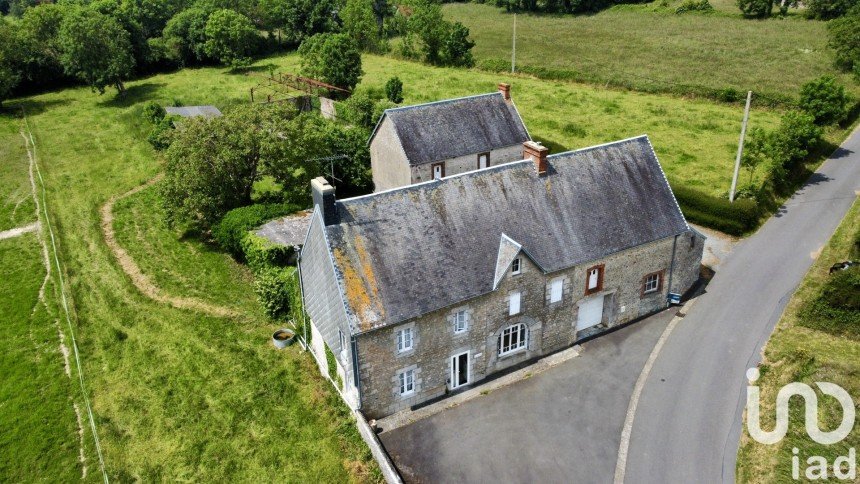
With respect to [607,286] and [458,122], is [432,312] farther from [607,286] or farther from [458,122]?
[458,122]

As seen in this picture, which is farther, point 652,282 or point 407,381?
point 652,282

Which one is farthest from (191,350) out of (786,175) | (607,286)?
(786,175)

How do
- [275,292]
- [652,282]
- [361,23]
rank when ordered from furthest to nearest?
[361,23] < [275,292] < [652,282]

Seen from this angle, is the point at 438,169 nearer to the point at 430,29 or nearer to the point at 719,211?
the point at 719,211

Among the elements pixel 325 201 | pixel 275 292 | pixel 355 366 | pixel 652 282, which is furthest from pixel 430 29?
pixel 355 366

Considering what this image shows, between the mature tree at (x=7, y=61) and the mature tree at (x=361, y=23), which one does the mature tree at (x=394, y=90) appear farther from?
the mature tree at (x=7, y=61)

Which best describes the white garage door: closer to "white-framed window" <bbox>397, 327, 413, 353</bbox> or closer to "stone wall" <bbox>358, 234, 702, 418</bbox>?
"stone wall" <bbox>358, 234, 702, 418</bbox>
